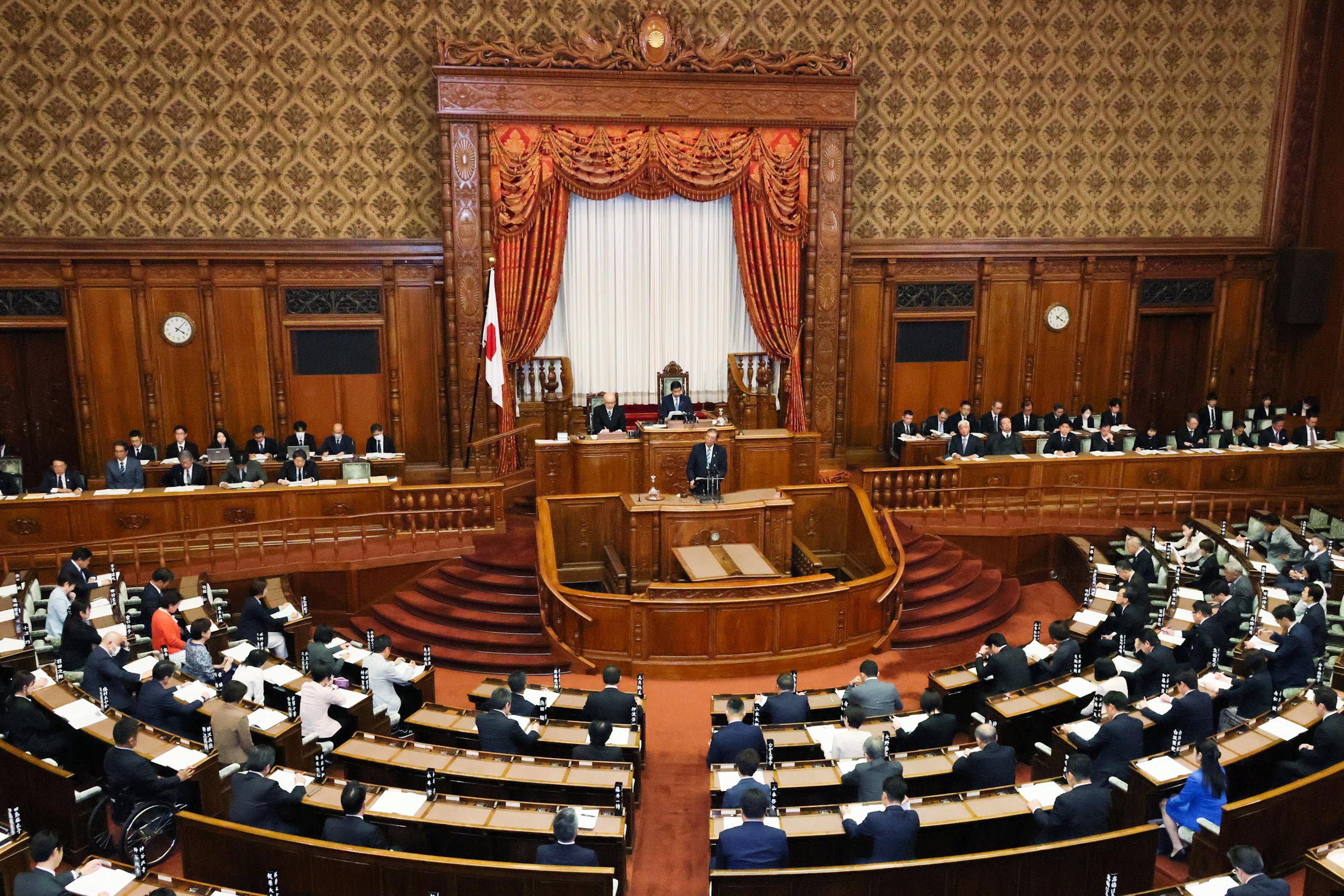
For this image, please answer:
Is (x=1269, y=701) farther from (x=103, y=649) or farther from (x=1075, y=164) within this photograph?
(x=1075, y=164)

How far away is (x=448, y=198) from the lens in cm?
1376

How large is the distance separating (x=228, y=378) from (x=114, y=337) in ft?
5.14

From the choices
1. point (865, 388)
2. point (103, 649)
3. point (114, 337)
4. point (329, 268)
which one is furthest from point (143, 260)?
point (865, 388)

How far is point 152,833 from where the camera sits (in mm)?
6684

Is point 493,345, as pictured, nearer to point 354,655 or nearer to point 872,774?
point 354,655

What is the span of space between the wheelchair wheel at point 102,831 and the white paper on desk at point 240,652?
171 cm

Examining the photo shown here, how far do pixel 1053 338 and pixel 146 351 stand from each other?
541 inches

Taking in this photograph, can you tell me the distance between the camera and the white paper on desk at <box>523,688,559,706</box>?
26.8 ft

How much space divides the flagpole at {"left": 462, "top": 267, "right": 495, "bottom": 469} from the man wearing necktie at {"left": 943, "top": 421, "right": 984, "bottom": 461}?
6570 mm

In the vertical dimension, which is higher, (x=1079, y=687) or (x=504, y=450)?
(x=504, y=450)

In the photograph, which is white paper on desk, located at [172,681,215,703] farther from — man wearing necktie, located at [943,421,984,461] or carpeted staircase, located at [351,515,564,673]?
man wearing necktie, located at [943,421,984,461]

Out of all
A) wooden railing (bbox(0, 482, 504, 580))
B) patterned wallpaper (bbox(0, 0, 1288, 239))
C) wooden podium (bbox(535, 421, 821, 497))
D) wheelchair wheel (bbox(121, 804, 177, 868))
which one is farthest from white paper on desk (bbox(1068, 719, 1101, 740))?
patterned wallpaper (bbox(0, 0, 1288, 239))

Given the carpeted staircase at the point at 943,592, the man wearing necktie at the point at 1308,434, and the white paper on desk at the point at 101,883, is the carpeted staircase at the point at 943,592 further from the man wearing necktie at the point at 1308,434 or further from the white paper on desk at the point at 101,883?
the white paper on desk at the point at 101,883

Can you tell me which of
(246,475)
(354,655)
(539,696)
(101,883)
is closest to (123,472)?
(246,475)
